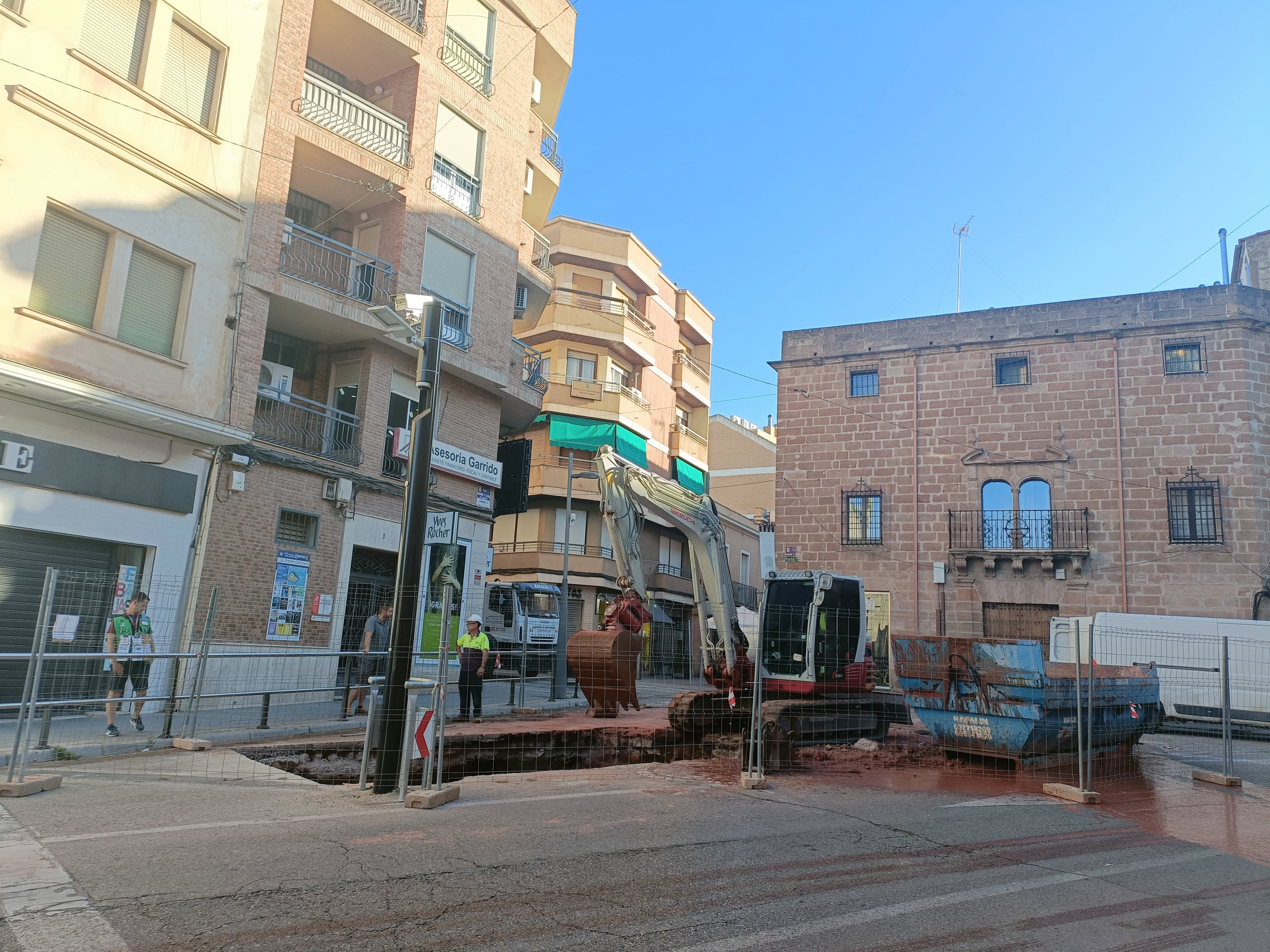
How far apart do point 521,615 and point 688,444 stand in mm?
18330

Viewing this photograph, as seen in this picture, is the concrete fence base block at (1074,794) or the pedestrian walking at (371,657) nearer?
the concrete fence base block at (1074,794)

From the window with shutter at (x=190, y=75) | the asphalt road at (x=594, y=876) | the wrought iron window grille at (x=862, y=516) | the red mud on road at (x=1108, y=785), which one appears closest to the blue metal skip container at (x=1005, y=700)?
the red mud on road at (x=1108, y=785)

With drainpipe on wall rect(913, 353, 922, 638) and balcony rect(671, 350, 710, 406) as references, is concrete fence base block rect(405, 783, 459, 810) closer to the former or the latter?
drainpipe on wall rect(913, 353, 922, 638)

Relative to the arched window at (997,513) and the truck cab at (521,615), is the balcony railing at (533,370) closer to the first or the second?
the truck cab at (521,615)

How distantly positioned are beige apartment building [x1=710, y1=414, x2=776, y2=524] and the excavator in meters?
34.1

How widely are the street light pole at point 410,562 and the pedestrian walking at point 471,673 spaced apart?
5.96 metres

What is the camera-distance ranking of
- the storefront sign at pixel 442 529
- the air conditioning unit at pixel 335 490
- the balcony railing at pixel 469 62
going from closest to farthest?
the air conditioning unit at pixel 335 490 → the storefront sign at pixel 442 529 → the balcony railing at pixel 469 62

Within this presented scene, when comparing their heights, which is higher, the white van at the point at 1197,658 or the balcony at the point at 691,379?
the balcony at the point at 691,379

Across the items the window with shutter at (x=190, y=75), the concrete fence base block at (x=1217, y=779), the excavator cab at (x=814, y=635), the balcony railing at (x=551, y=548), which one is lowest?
the concrete fence base block at (x=1217, y=779)

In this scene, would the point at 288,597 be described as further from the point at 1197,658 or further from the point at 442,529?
the point at 1197,658

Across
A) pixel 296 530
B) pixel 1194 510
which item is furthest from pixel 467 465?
pixel 1194 510

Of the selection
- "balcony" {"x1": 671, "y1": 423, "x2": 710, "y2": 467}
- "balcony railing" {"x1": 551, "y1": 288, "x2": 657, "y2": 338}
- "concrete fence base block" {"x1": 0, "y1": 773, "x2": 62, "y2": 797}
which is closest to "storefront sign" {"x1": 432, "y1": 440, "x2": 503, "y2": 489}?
"concrete fence base block" {"x1": 0, "y1": 773, "x2": 62, "y2": 797}

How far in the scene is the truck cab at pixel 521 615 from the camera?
24.6 meters

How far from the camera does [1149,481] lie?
77.3 feet
